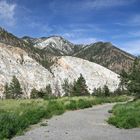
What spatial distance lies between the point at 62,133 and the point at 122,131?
3.52 meters

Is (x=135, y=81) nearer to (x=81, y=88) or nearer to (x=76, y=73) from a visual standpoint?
(x=81, y=88)

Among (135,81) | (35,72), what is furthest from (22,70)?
(135,81)

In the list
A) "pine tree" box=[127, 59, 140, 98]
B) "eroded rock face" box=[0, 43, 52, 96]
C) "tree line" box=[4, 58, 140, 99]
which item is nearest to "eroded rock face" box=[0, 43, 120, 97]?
"eroded rock face" box=[0, 43, 52, 96]

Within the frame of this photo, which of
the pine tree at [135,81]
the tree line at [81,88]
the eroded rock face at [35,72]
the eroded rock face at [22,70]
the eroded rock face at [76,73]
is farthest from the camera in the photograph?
the eroded rock face at [76,73]

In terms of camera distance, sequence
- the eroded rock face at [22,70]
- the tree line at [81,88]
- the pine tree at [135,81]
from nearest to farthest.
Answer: the pine tree at [135,81]
the tree line at [81,88]
the eroded rock face at [22,70]

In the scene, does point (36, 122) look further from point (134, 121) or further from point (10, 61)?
point (10, 61)

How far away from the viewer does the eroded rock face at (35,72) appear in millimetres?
160500

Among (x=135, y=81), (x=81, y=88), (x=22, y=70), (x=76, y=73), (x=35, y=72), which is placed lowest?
A: (x=135, y=81)

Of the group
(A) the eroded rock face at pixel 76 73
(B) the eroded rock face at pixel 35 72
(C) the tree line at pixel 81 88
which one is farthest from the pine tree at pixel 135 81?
(A) the eroded rock face at pixel 76 73

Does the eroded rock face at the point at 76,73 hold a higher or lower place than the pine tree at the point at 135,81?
higher

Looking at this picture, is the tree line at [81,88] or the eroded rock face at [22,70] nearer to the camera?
the tree line at [81,88]

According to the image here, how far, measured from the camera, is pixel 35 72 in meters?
172

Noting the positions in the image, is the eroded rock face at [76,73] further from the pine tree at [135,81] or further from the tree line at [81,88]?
the pine tree at [135,81]

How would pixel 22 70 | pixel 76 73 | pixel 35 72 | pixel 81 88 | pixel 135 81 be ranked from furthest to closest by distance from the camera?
pixel 76 73
pixel 35 72
pixel 22 70
pixel 81 88
pixel 135 81
